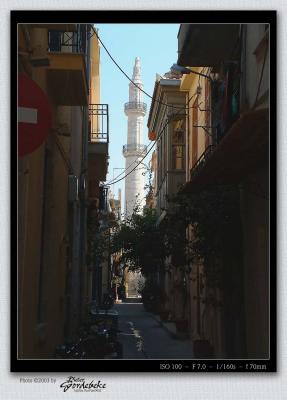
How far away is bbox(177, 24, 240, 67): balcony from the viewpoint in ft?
20.0

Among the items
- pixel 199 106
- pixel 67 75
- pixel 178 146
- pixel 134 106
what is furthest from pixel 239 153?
pixel 178 146

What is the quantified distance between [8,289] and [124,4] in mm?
2489

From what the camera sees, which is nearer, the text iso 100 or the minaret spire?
the text iso 100

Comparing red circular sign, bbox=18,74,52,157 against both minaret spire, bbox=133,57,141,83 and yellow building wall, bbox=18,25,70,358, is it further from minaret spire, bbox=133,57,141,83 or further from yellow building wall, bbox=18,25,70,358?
minaret spire, bbox=133,57,141,83

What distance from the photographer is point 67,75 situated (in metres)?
7.61

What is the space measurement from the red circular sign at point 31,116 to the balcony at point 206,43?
148cm

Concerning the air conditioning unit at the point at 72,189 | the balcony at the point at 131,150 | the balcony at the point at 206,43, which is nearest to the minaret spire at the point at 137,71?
the balcony at the point at 206,43

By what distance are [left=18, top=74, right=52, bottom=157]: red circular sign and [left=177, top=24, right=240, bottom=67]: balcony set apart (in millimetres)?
1475

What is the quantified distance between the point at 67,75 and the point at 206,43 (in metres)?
1.67

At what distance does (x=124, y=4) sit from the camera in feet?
18.2

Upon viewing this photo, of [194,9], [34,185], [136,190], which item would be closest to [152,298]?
[34,185]

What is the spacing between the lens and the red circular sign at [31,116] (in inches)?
205

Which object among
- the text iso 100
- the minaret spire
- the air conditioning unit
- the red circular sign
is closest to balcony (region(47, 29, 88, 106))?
the minaret spire

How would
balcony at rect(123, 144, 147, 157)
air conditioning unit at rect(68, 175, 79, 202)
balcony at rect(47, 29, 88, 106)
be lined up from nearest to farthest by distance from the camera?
balcony at rect(47, 29, 88, 106)
air conditioning unit at rect(68, 175, 79, 202)
balcony at rect(123, 144, 147, 157)
